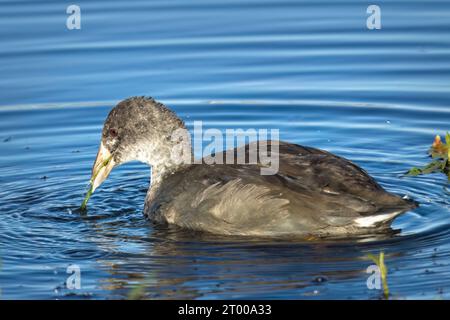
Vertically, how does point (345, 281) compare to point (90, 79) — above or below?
below

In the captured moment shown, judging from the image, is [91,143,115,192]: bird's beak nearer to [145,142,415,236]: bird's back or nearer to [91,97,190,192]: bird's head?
[91,97,190,192]: bird's head

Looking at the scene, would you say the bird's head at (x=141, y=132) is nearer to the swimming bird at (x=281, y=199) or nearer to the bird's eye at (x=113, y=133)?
the bird's eye at (x=113, y=133)

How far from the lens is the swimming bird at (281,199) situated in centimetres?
808

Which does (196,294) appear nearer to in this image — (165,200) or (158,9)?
(165,200)

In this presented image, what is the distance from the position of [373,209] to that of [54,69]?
20.9 feet

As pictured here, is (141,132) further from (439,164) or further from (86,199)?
(439,164)

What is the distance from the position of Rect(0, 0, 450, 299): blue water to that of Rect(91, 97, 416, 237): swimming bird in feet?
0.49

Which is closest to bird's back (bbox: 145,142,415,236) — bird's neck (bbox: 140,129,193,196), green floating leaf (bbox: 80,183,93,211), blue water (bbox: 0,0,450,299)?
blue water (bbox: 0,0,450,299)

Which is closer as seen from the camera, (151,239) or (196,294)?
(196,294)

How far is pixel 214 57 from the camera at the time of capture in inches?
531

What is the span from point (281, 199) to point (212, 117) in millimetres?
3777

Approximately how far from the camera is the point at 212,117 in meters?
11.7

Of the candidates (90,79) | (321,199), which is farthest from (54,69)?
(321,199)

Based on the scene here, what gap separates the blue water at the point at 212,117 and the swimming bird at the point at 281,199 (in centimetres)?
15
